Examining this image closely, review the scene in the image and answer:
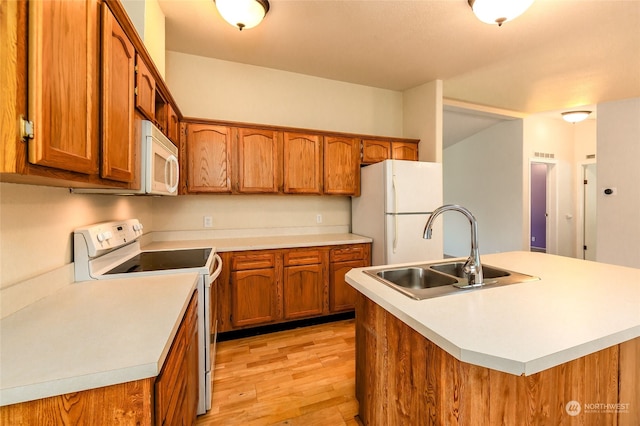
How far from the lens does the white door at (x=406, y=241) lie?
2.79 m

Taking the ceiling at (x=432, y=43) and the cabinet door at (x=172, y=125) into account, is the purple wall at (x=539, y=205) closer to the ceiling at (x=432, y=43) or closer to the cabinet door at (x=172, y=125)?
the ceiling at (x=432, y=43)

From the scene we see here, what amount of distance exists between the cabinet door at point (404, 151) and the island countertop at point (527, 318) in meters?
2.21

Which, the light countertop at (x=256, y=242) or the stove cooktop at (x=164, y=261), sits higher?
the light countertop at (x=256, y=242)

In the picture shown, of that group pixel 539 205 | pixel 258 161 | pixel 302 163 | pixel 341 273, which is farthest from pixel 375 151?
pixel 539 205

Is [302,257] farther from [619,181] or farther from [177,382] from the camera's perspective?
[619,181]

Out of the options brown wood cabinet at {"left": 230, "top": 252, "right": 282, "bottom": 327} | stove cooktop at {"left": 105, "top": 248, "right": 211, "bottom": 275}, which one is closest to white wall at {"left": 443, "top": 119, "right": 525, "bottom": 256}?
brown wood cabinet at {"left": 230, "top": 252, "right": 282, "bottom": 327}

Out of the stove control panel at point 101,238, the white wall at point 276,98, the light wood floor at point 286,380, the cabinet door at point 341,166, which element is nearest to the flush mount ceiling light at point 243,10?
the white wall at point 276,98

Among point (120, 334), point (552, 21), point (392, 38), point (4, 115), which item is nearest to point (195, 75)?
point (392, 38)

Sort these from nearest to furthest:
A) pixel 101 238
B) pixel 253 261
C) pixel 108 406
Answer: pixel 108 406 → pixel 101 238 → pixel 253 261

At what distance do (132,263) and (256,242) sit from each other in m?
1.15

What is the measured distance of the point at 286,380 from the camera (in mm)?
1950

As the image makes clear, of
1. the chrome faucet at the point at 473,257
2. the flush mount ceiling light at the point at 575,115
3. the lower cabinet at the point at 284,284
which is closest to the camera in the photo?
the chrome faucet at the point at 473,257

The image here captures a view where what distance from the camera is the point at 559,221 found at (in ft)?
17.7

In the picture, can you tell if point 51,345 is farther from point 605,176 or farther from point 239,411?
point 605,176
